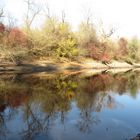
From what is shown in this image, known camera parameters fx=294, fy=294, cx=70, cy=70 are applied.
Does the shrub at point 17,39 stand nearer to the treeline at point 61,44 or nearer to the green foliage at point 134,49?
the treeline at point 61,44

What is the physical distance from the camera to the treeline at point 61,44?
2074 inches

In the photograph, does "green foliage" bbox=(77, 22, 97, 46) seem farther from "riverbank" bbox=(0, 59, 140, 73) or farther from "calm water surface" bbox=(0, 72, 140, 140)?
"calm water surface" bbox=(0, 72, 140, 140)

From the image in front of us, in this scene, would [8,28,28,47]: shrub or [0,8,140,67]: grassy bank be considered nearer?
[8,28,28,47]: shrub

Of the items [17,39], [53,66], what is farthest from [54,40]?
[17,39]

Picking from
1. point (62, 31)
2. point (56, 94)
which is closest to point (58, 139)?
point (56, 94)

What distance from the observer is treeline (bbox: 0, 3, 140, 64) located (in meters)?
52.7

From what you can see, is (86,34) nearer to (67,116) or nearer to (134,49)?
(134,49)

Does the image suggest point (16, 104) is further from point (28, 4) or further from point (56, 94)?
point (28, 4)

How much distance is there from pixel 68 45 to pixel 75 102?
43.9 meters

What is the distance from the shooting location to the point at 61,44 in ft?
209

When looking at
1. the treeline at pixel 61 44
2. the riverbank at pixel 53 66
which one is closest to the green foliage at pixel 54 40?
the treeline at pixel 61 44

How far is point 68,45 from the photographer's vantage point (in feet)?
212

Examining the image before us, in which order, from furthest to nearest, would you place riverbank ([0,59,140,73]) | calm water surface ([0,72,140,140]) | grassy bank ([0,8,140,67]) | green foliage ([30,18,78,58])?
1. green foliage ([30,18,78,58])
2. grassy bank ([0,8,140,67])
3. riverbank ([0,59,140,73])
4. calm water surface ([0,72,140,140])

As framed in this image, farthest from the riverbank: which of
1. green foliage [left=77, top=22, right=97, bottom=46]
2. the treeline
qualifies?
green foliage [left=77, top=22, right=97, bottom=46]
